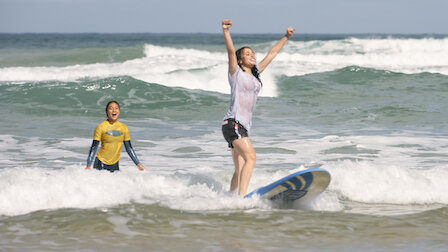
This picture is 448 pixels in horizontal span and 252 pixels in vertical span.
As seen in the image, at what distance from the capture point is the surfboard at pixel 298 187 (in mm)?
5613

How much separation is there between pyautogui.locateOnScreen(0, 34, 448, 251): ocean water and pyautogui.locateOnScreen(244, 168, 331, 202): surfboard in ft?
0.35

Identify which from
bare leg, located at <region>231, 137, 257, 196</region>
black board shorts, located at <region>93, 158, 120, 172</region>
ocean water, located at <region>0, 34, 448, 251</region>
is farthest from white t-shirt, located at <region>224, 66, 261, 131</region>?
black board shorts, located at <region>93, 158, 120, 172</region>

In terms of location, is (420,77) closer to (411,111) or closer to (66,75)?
(411,111)

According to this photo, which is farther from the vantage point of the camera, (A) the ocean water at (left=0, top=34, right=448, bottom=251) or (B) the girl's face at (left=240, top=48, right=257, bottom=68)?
(B) the girl's face at (left=240, top=48, right=257, bottom=68)

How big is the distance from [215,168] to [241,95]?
2.96 metres

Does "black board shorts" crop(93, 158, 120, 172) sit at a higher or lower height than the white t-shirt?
lower

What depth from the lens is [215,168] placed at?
329 inches

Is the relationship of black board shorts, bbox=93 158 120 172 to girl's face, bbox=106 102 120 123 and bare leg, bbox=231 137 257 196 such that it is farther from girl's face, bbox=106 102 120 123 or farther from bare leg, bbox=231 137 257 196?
bare leg, bbox=231 137 257 196

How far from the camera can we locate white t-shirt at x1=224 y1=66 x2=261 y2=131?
18.2ft

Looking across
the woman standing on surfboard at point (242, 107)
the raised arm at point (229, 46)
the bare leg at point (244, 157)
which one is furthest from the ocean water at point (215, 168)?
the raised arm at point (229, 46)

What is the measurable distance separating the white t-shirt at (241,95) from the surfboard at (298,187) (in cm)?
65

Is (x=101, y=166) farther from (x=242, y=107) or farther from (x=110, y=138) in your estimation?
(x=242, y=107)

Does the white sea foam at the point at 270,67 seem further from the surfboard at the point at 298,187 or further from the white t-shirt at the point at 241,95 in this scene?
the white t-shirt at the point at 241,95

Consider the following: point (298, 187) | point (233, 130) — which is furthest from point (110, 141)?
point (298, 187)
